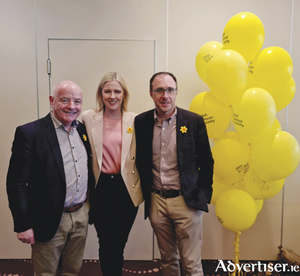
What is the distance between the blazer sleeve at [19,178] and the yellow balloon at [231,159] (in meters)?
1.41

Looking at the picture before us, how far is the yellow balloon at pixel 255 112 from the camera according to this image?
1504 millimetres

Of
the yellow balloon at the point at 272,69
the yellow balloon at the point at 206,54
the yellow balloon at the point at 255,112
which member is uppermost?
the yellow balloon at the point at 206,54

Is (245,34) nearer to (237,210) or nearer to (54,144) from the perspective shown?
(237,210)

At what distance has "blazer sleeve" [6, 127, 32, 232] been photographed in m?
1.29

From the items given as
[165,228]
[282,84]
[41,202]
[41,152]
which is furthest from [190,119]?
[41,202]

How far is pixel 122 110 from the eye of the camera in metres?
1.79

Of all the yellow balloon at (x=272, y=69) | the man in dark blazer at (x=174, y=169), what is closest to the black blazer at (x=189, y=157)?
the man in dark blazer at (x=174, y=169)

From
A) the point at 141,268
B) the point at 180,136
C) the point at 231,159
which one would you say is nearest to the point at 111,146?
the point at 180,136

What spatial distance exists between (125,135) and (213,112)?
75cm

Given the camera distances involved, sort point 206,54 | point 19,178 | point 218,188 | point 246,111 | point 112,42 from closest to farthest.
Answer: point 19,178, point 246,111, point 206,54, point 218,188, point 112,42

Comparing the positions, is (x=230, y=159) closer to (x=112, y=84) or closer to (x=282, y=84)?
(x=282, y=84)

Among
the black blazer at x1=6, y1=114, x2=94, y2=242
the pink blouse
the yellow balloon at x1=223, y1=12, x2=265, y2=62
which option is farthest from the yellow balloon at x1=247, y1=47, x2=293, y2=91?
the black blazer at x1=6, y1=114, x2=94, y2=242

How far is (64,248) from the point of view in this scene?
59.2 inches

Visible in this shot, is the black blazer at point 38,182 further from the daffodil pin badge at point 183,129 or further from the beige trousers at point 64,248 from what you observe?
the daffodil pin badge at point 183,129
